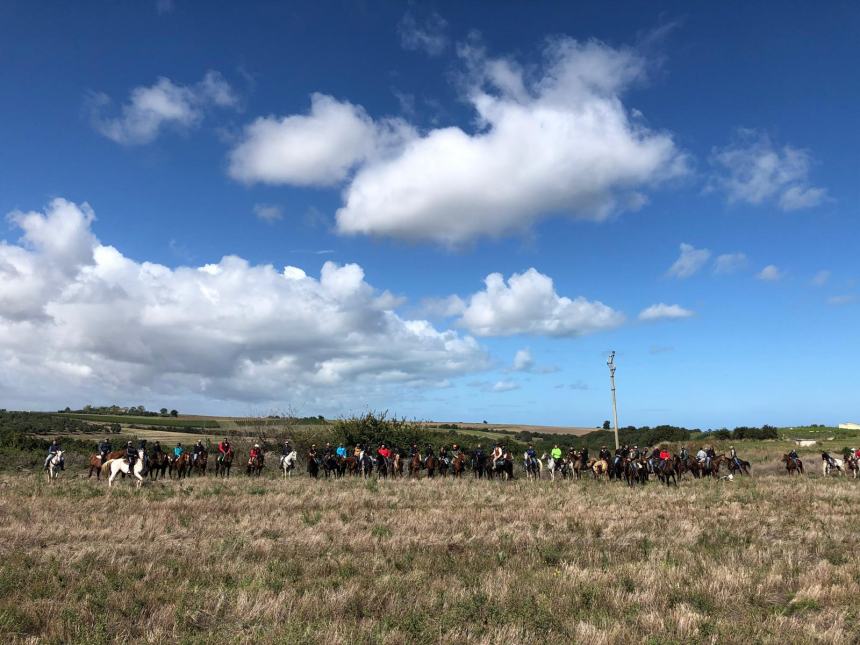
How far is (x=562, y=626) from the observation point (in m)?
6.93

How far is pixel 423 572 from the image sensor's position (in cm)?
914

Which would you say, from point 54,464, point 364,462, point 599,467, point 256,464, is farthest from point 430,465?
point 54,464

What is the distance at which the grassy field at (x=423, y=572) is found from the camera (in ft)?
22.4

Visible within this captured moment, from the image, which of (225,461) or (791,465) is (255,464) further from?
(791,465)

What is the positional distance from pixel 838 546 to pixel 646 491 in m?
10.3

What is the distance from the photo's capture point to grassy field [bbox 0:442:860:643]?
6828 millimetres

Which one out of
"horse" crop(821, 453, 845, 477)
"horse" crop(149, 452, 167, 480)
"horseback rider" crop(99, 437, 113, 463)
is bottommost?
"horse" crop(821, 453, 845, 477)

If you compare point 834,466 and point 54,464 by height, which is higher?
point 54,464

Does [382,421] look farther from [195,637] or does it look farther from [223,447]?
[195,637]

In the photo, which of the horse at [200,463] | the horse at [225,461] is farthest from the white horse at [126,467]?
the horse at [200,463]

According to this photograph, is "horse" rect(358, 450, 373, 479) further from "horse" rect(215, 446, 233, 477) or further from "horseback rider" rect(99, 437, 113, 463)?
"horseback rider" rect(99, 437, 113, 463)

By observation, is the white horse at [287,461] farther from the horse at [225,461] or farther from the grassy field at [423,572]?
the grassy field at [423,572]

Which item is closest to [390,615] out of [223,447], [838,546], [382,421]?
[838,546]

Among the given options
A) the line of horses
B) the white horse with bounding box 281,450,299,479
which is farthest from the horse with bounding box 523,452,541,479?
the white horse with bounding box 281,450,299,479
